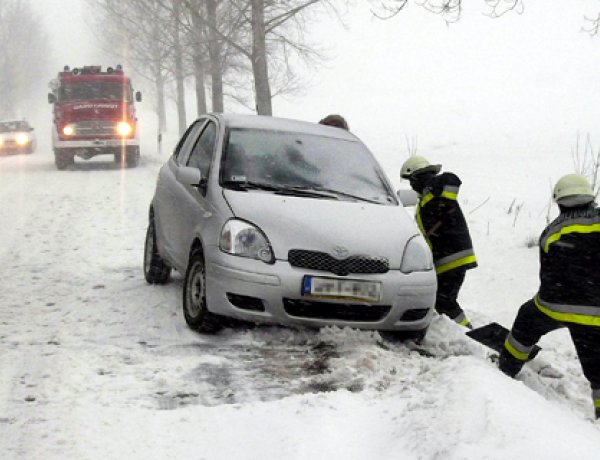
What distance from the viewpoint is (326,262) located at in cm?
Answer: 489

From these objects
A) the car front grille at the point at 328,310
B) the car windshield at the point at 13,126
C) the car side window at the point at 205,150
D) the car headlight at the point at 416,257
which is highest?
the car windshield at the point at 13,126

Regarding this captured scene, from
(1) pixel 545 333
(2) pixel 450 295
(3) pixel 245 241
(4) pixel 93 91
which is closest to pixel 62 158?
(4) pixel 93 91

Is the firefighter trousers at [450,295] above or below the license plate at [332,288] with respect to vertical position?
below

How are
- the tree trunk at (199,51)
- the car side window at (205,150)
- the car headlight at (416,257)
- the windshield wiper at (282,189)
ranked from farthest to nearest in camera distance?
1. the tree trunk at (199,51)
2. the car side window at (205,150)
3. the windshield wiper at (282,189)
4. the car headlight at (416,257)

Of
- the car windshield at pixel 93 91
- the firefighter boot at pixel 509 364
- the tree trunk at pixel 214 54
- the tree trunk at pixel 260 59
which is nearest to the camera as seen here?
the firefighter boot at pixel 509 364

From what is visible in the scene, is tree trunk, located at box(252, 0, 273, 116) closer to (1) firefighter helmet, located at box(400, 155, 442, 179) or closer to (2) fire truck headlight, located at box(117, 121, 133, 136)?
(2) fire truck headlight, located at box(117, 121, 133, 136)

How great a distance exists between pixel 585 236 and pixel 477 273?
4.33 meters

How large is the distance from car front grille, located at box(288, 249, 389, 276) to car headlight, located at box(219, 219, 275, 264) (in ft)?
0.58

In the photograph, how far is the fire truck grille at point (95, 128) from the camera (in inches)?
762

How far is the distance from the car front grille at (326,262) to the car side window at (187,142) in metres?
2.37

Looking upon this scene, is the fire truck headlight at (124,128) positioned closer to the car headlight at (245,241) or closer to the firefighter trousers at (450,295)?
the firefighter trousers at (450,295)

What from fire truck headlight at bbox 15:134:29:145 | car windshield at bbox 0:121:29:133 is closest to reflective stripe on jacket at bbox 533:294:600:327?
fire truck headlight at bbox 15:134:29:145

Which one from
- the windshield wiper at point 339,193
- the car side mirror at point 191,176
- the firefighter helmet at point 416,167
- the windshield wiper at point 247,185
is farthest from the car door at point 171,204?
the firefighter helmet at point 416,167

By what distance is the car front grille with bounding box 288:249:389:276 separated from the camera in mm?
4887
